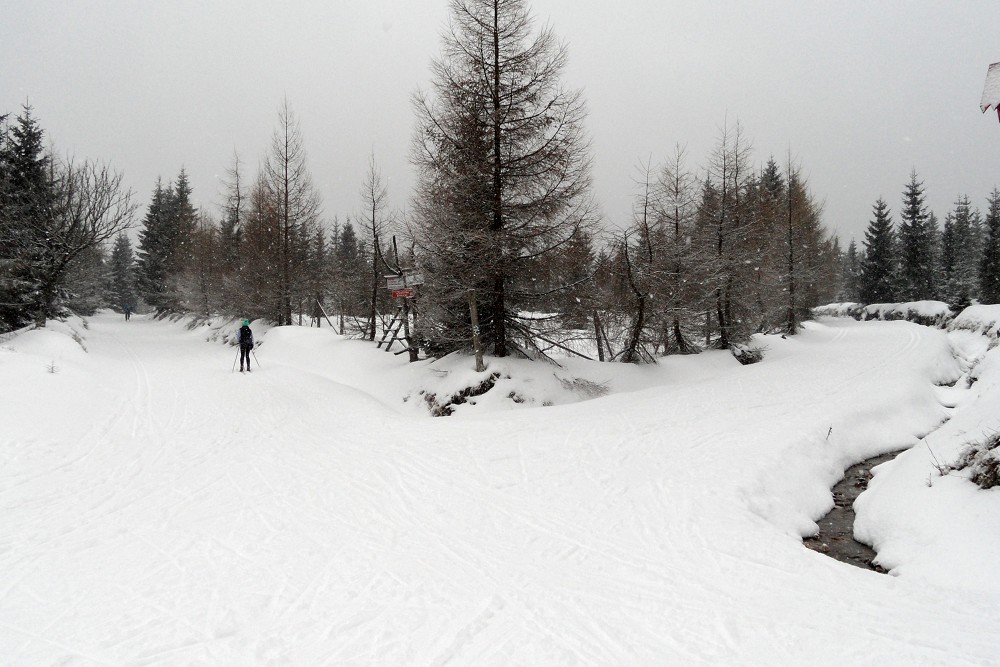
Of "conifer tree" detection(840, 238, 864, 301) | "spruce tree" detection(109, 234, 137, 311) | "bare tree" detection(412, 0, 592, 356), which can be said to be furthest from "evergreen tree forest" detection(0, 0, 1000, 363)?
"spruce tree" detection(109, 234, 137, 311)

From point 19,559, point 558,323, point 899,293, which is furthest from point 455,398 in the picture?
point 899,293

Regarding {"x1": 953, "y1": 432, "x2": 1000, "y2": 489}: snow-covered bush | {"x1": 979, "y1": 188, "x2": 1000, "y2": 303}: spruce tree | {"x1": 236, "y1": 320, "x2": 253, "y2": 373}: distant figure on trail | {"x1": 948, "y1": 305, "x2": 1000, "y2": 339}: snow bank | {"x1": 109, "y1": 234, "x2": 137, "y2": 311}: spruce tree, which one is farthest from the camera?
{"x1": 109, "y1": 234, "x2": 137, "y2": 311}: spruce tree

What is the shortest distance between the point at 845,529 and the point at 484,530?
16.5 feet

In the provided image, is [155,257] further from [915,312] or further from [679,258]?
[915,312]

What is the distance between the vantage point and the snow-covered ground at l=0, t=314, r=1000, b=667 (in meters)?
3.56

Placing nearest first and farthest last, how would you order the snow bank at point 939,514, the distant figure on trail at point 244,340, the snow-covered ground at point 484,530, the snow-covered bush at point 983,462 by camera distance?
the snow-covered ground at point 484,530 → the snow bank at point 939,514 → the snow-covered bush at point 983,462 → the distant figure on trail at point 244,340

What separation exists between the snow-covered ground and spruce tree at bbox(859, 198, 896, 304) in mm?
34472

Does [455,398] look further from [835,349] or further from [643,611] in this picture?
[835,349]

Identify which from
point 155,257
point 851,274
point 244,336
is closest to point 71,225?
point 244,336

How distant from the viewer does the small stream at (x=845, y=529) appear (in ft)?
18.6

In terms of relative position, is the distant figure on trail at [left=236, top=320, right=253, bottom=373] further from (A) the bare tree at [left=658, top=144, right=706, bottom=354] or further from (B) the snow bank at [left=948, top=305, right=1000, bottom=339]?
(B) the snow bank at [left=948, top=305, right=1000, bottom=339]

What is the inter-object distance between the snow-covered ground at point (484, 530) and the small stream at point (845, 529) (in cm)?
19

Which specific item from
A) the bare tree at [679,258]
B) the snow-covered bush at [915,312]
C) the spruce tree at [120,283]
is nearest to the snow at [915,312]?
the snow-covered bush at [915,312]

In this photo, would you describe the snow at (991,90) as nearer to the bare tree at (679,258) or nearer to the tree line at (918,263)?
the bare tree at (679,258)
